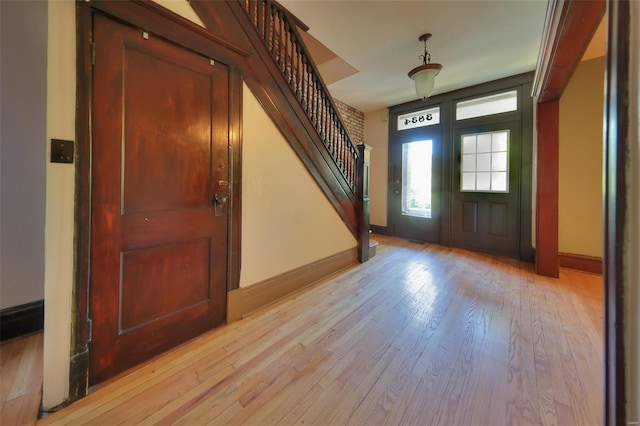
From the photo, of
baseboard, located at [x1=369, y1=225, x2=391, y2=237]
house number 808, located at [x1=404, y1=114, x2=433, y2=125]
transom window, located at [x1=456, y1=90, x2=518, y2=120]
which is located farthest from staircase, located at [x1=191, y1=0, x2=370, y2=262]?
transom window, located at [x1=456, y1=90, x2=518, y2=120]

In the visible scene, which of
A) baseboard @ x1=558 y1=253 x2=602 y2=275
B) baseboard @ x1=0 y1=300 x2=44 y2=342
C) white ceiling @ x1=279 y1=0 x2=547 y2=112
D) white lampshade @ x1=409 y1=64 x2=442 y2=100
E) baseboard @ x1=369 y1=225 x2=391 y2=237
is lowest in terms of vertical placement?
baseboard @ x1=0 y1=300 x2=44 y2=342

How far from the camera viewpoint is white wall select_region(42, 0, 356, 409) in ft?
3.49

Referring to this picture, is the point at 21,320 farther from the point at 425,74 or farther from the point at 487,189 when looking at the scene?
the point at 487,189

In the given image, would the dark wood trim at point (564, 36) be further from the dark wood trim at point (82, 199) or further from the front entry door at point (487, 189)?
the dark wood trim at point (82, 199)

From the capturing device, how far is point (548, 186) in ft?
9.00

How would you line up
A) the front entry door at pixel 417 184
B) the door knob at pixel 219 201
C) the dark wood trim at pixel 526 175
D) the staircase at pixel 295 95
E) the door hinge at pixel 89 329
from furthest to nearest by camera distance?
the front entry door at pixel 417 184, the dark wood trim at pixel 526 175, the staircase at pixel 295 95, the door knob at pixel 219 201, the door hinge at pixel 89 329

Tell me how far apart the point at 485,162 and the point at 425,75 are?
215 centimetres

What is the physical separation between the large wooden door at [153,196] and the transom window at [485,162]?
3876mm

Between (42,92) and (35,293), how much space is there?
4.49 ft

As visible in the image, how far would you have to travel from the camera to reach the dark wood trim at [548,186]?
8.85ft

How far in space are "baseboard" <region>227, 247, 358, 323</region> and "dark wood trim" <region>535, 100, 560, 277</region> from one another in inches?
91.1

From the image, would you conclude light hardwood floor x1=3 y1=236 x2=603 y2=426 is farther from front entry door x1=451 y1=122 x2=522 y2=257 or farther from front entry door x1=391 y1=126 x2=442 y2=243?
front entry door x1=391 y1=126 x2=442 y2=243

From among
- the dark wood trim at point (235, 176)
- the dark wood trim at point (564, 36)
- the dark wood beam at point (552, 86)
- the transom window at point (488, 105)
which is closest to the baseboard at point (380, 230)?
the transom window at point (488, 105)

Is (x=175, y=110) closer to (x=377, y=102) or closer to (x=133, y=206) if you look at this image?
(x=133, y=206)
